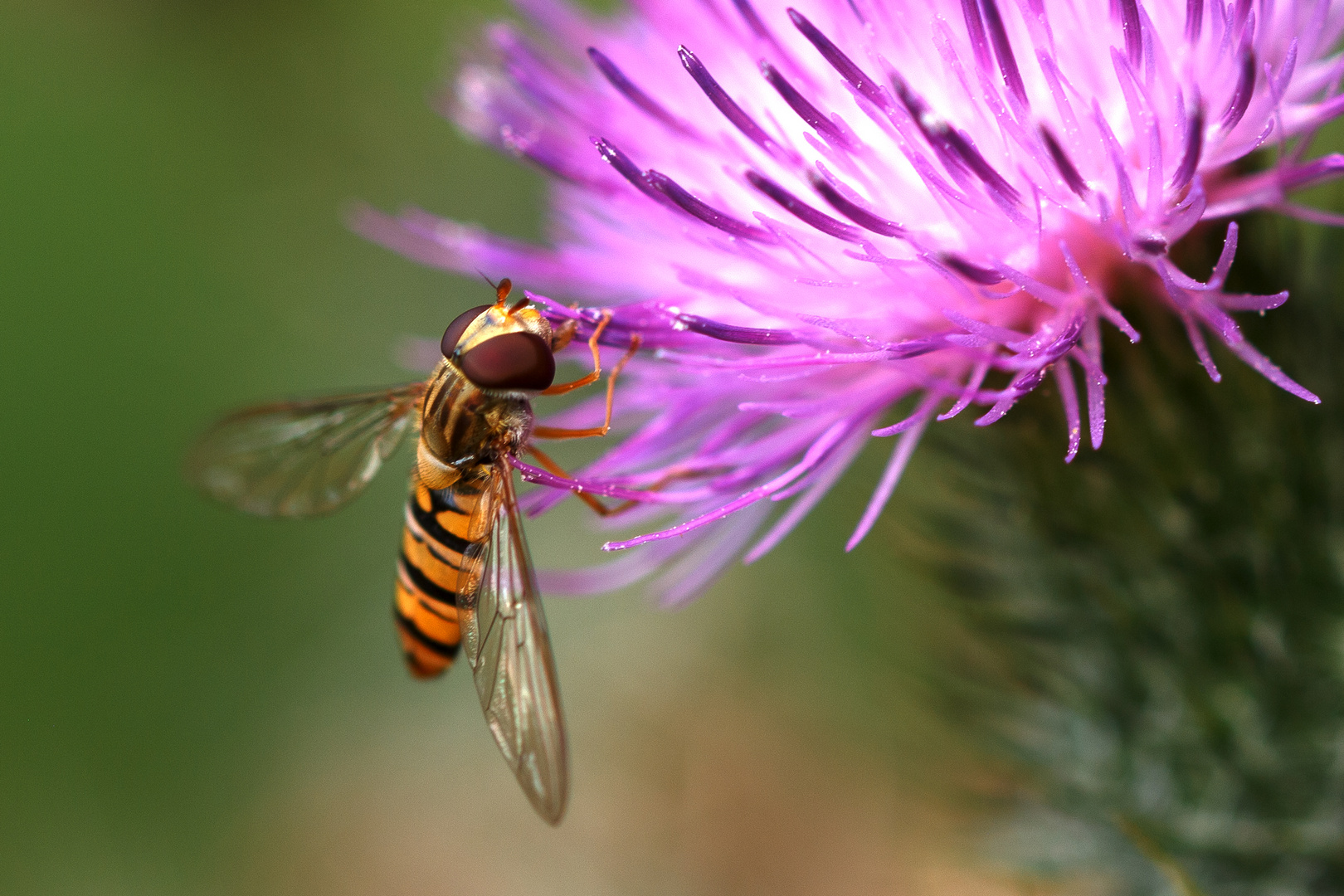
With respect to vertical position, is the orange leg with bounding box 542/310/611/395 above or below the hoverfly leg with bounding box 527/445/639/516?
above

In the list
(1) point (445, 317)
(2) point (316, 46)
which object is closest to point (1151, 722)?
(1) point (445, 317)

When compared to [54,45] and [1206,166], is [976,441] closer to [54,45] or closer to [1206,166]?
[1206,166]

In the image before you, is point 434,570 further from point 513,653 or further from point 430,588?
point 513,653

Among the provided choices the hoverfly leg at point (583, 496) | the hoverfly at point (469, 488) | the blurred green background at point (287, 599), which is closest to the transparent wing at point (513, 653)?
the hoverfly at point (469, 488)

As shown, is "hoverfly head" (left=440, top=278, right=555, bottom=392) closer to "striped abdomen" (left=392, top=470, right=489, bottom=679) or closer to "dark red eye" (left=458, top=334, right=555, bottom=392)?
"dark red eye" (left=458, top=334, right=555, bottom=392)

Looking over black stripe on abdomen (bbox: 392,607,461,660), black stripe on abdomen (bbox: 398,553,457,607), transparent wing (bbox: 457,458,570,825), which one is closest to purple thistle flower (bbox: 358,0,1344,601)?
transparent wing (bbox: 457,458,570,825)
